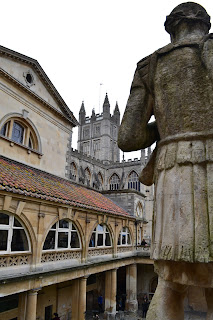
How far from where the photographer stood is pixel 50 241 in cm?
1286

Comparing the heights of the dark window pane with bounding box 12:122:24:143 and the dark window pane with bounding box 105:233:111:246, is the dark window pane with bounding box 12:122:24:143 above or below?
above

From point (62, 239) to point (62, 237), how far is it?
0.10 m

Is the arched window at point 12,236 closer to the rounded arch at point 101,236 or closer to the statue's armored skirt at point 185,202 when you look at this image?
the rounded arch at point 101,236

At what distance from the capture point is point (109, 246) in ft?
61.6

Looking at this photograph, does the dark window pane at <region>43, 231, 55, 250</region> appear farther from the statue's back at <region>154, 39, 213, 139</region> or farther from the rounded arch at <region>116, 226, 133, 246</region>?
the statue's back at <region>154, 39, 213, 139</region>

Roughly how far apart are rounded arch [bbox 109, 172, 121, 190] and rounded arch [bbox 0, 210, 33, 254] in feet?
170

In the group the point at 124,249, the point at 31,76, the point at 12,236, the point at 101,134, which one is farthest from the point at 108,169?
the point at 12,236

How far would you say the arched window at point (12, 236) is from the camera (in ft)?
33.5

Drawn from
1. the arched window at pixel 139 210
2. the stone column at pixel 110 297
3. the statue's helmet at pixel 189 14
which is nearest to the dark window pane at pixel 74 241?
the stone column at pixel 110 297

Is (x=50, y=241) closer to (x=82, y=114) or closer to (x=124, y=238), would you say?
(x=124, y=238)

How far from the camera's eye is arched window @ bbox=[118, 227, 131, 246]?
2102 cm

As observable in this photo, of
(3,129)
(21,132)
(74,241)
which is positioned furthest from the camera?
(21,132)

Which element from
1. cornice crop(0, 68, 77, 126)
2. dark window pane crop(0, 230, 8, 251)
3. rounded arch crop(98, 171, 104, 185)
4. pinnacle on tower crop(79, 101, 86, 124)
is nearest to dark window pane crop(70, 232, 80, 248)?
dark window pane crop(0, 230, 8, 251)

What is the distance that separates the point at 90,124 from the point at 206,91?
84.7 metres
